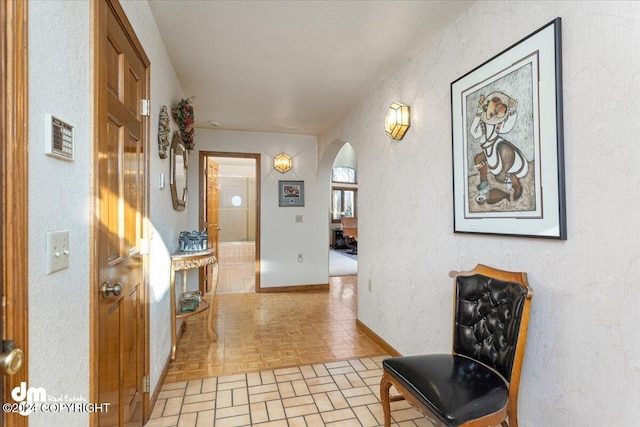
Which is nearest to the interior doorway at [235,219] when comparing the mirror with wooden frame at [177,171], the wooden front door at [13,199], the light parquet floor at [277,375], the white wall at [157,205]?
the mirror with wooden frame at [177,171]

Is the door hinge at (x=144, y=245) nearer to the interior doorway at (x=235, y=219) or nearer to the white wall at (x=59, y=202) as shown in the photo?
the white wall at (x=59, y=202)

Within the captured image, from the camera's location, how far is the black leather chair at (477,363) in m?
1.30

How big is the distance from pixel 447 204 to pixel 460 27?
43.5 inches

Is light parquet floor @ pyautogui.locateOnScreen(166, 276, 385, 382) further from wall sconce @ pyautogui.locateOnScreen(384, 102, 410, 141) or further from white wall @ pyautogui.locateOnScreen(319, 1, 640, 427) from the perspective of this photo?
wall sconce @ pyautogui.locateOnScreen(384, 102, 410, 141)

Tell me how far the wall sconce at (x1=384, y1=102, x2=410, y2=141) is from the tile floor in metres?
1.89

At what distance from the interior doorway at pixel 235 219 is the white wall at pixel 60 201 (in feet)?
11.9

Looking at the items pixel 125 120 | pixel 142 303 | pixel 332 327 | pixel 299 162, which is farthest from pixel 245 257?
pixel 125 120

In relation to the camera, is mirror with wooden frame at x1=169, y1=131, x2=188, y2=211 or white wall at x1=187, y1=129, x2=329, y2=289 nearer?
mirror with wooden frame at x1=169, y1=131, x2=188, y2=211

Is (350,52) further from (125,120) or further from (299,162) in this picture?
(299,162)

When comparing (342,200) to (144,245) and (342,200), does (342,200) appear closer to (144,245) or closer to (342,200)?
(342,200)

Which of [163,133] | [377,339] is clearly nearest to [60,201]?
[163,133]

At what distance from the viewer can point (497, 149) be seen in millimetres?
1683

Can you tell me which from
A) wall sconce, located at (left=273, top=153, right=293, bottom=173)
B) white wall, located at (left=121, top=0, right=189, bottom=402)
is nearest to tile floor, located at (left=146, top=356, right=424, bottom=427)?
white wall, located at (left=121, top=0, right=189, bottom=402)

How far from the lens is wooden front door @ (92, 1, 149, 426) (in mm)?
1183
